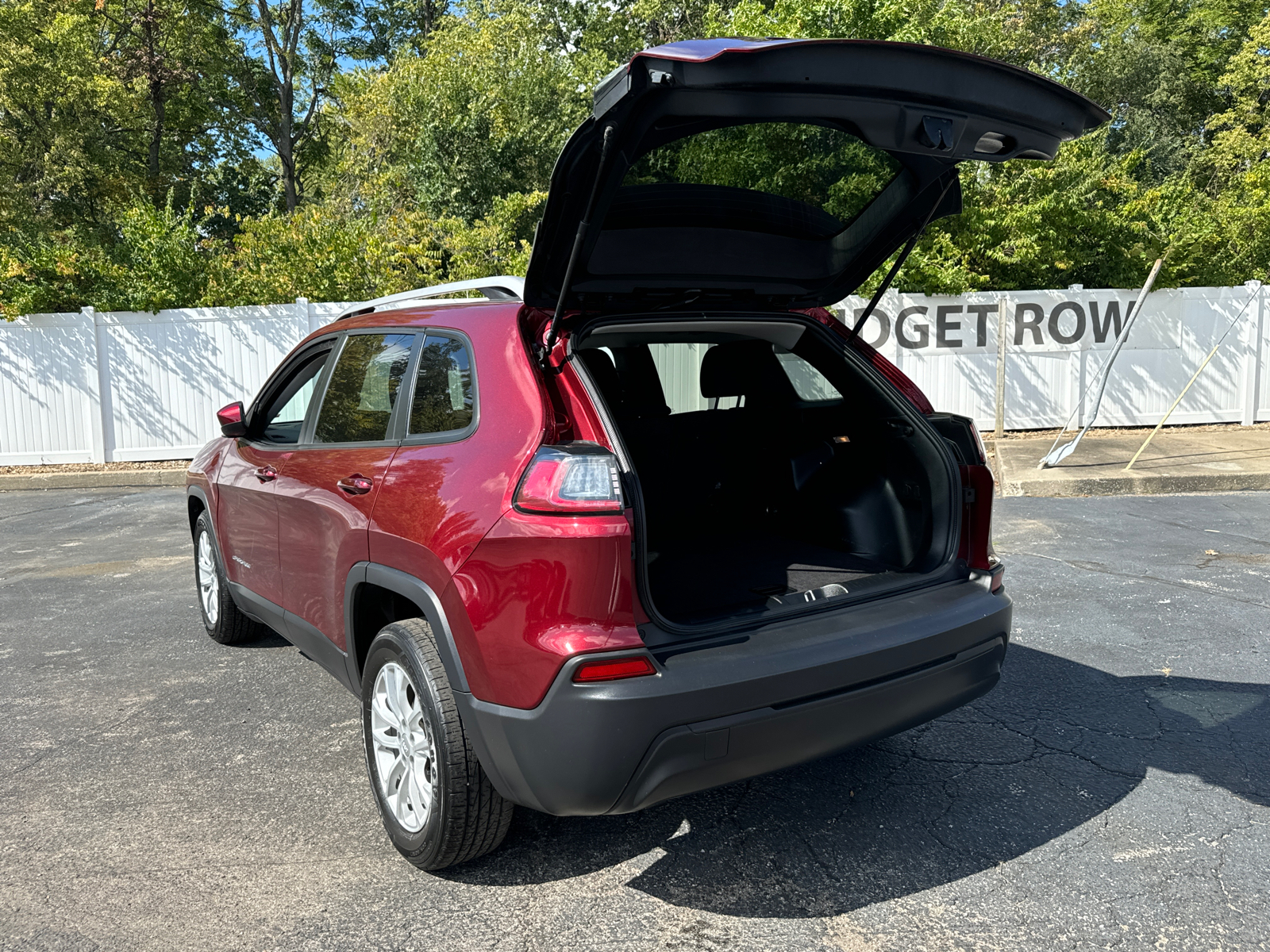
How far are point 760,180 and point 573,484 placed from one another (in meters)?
1.43

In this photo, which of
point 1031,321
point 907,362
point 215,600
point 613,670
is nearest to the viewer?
point 613,670

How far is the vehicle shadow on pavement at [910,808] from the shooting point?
2.74m

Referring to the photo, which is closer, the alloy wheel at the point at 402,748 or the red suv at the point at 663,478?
the red suv at the point at 663,478

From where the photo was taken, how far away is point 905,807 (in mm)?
3123

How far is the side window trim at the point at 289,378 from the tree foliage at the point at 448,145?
1.69m

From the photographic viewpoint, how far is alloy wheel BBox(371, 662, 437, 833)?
2.75 metres

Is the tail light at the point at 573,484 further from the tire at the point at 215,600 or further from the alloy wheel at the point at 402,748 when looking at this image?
the tire at the point at 215,600

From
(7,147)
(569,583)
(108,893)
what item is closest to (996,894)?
(569,583)

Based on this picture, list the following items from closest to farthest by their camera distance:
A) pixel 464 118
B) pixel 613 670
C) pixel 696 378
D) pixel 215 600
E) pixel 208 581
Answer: pixel 613 670, pixel 696 378, pixel 215 600, pixel 208 581, pixel 464 118

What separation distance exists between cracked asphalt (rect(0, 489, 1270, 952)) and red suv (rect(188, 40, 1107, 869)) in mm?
341

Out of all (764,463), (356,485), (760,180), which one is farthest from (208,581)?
(760,180)

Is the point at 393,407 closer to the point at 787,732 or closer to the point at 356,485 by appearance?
the point at 356,485

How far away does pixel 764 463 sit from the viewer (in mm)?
3980

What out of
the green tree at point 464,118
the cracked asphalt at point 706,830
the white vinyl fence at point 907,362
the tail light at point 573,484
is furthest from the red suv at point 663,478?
the green tree at point 464,118
